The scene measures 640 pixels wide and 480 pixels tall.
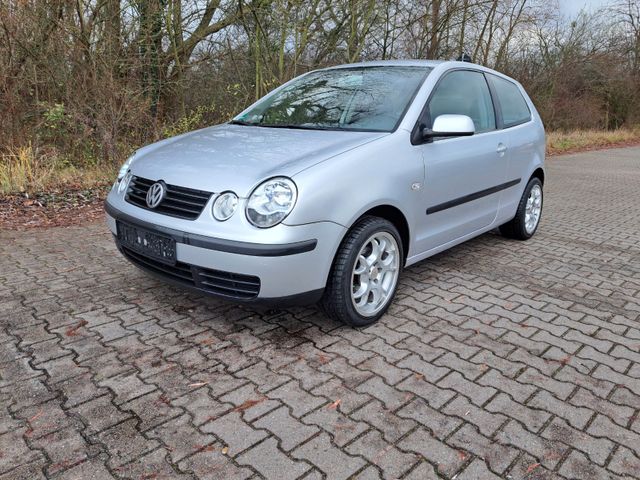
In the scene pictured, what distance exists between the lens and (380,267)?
3266mm

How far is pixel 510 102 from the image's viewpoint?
4824mm

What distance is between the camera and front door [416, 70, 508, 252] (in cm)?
355

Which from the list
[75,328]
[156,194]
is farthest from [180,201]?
[75,328]

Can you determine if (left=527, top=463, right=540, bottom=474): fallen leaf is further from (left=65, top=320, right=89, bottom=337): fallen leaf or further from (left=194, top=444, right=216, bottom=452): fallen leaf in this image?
(left=65, top=320, right=89, bottom=337): fallen leaf

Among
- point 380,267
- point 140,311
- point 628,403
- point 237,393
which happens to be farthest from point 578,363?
point 140,311

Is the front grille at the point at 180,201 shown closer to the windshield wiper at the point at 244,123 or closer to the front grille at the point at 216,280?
the front grille at the point at 216,280

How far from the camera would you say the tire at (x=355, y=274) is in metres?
2.94

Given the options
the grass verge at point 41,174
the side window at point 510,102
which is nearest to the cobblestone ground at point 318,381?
the side window at point 510,102

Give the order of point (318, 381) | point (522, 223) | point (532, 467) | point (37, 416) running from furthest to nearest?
point (522, 223), point (318, 381), point (37, 416), point (532, 467)

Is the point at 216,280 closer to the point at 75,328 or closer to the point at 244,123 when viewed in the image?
the point at 75,328

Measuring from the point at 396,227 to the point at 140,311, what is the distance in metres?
1.77

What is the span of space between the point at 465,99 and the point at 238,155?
2.01 meters

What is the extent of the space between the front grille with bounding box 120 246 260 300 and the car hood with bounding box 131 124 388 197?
0.44 meters

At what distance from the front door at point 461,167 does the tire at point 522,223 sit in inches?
28.5
